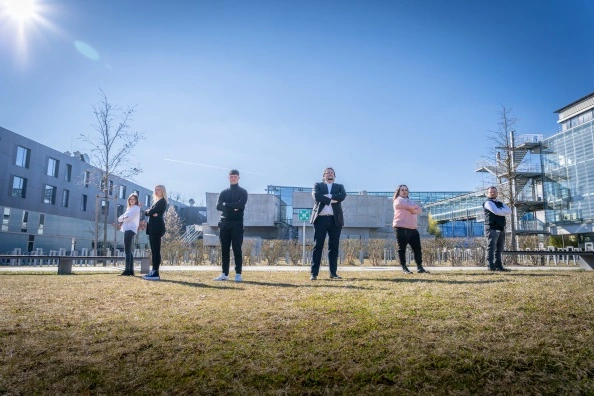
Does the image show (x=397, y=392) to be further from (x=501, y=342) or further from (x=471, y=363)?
(x=501, y=342)

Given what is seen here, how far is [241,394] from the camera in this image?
1.66 meters

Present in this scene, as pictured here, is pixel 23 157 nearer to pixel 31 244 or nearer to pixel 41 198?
pixel 41 198

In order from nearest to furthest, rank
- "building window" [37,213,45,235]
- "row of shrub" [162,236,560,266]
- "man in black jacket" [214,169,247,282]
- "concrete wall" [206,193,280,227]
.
Answer: "man in black jacket" [214,169,247,282] < "row of shrub" [162,236,560,266] < "building window" [37,213,45,235] < "concrete wall" [206,193,280,227]

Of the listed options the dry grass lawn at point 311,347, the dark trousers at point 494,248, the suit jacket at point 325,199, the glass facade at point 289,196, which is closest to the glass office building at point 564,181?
the glass facade at point 289,196

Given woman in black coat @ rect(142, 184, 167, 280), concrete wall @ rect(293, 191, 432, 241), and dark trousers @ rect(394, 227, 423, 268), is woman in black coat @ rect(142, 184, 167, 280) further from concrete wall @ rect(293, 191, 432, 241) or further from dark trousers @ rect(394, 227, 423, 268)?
concrete wall @ rect(293, 191, 432, 241)

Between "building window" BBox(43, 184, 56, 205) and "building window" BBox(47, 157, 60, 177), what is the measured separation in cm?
129

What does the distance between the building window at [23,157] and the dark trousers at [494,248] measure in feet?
119

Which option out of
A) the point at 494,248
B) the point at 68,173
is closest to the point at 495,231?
the point at 494,248

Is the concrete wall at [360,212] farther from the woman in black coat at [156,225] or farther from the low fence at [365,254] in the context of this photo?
the woman in black coat at [156,225]

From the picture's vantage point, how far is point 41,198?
111ft

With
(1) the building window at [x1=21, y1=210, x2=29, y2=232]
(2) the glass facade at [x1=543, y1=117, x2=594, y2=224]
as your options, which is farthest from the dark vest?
(1) the building window at [x1=21, y1=210, x2=29, y2=232]

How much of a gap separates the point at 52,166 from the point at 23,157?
3.54m

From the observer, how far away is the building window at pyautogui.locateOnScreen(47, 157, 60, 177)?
34.6m

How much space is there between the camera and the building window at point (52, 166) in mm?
34606
